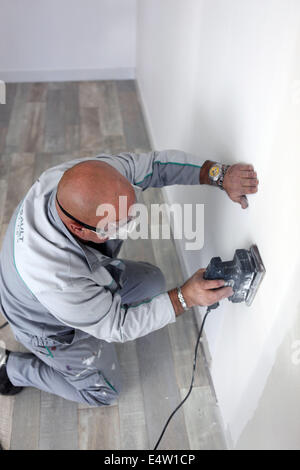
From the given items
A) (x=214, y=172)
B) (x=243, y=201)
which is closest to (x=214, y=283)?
(x=243, y=201)

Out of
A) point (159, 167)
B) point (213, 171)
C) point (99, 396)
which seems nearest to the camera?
point (213, 171)

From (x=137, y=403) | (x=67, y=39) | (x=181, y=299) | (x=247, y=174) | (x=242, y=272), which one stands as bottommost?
(x=137, y=403)

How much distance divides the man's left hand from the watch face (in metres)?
0.05

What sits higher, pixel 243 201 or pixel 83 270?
pixel 243 201

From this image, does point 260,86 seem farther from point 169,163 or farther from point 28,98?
point 28,98

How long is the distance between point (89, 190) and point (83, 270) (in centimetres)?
26

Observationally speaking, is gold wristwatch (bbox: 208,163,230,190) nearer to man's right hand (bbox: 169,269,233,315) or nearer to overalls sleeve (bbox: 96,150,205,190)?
overalls sleeve (bbox: 96,150,205,190)

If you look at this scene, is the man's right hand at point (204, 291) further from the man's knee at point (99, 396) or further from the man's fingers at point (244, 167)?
the man's knee at point (99, 396)

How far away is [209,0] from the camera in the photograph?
1248 mm

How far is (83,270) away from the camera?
3.75 ft

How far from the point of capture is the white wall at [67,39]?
290cm

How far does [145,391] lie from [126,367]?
0.42 ft

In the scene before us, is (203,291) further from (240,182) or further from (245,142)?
(245,142)

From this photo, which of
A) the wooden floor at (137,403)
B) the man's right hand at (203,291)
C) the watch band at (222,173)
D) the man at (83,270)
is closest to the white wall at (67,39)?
the wooden floor at (137,403)
